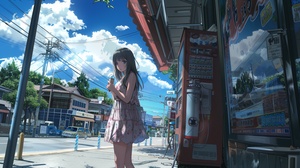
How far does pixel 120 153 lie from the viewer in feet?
7.67

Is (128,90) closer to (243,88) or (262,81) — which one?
(243,88)

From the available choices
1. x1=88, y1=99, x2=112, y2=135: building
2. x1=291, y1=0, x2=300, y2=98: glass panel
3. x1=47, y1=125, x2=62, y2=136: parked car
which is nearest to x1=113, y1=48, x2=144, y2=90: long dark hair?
x1=291, y1=0, x2=300, y2=98: glass panel

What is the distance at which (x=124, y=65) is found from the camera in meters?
2.54

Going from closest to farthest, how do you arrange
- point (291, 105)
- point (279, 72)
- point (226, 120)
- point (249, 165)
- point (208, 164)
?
point (291, 105)
point (279, 72)
point (249, 165)
point (226, 120)
point (208, 164)

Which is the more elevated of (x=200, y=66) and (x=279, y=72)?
(x=200, y=66)

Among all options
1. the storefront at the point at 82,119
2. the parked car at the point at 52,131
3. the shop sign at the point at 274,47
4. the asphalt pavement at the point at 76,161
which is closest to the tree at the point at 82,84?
the storefront at the point at 82,119

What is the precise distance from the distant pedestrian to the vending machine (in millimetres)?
955

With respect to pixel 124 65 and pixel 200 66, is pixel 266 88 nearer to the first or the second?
pixel 124 65

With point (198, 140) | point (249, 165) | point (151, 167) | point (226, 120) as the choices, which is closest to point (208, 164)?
point (198, 140)

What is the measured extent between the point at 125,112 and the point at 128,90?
217mm

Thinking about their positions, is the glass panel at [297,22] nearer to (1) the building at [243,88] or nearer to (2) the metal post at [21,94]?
(1) the building at [243,88]

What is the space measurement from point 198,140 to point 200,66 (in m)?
1.02

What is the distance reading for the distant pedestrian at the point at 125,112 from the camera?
2.32 meters

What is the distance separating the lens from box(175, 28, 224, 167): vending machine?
3.22 m
